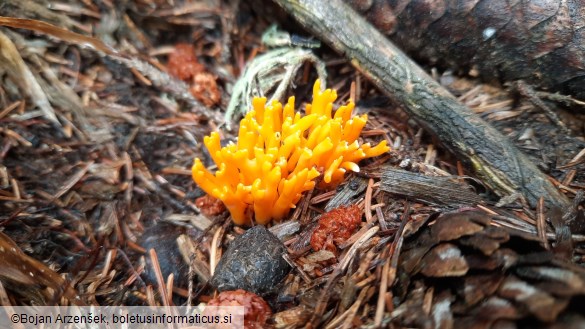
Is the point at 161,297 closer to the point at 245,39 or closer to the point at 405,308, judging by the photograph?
the point at 405,308

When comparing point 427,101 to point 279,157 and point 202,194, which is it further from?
point 202,194

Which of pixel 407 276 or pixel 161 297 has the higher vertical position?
pixel 407 276

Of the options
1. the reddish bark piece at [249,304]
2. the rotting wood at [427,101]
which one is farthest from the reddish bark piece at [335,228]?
the rotting wood at [427,101]

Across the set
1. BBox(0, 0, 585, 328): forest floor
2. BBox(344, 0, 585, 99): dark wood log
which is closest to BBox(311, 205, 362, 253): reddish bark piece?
BBox(0, 0, 585, 328): forest floor

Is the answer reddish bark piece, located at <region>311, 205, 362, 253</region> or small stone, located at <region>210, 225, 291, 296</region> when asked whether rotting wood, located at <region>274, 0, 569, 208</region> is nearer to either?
reddish bark piece, located at <region>311, 205, 362, 253</region>

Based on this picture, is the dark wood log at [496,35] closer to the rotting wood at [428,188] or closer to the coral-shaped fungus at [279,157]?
the coral-shaped fungus at [279,157]

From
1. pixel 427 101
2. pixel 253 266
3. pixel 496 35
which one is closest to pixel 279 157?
pixel 253 266

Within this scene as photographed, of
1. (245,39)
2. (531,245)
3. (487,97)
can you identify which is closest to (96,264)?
(245,39)
